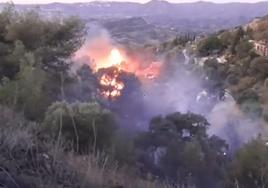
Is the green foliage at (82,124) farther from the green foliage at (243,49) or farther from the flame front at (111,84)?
the green foliage at (243,49)

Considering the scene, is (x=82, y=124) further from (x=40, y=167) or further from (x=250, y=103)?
(x=250, y=103)

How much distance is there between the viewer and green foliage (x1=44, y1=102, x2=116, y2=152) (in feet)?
24.7

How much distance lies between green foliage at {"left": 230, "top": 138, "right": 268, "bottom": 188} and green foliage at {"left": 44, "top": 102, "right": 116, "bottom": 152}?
242 cm

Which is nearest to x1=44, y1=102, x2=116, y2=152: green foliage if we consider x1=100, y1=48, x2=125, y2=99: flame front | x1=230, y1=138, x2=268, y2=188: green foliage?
x1=230, y1=138, x2=268, y2=188: green foliage

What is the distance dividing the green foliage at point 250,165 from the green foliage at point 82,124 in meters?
2.42

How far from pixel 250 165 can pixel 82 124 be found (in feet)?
13.0

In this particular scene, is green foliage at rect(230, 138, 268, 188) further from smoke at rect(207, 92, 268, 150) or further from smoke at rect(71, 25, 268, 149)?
smoke at rect(207, 92, 268, 150)

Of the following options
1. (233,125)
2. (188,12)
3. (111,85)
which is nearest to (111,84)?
(111,85)

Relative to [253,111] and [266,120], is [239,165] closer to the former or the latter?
[266,120]

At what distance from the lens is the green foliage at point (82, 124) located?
7540mm

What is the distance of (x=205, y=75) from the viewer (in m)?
37.4

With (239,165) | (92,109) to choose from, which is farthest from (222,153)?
(92,109)

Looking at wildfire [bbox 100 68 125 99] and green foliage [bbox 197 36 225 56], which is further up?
wildfire [bbox 100 68 125 99]

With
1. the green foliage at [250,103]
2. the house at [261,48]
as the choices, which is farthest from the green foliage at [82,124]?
the house at [261,48]
